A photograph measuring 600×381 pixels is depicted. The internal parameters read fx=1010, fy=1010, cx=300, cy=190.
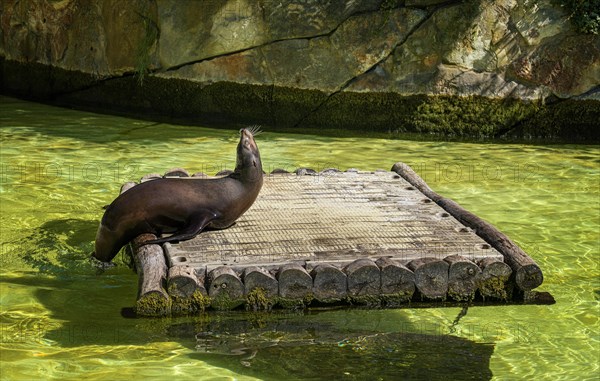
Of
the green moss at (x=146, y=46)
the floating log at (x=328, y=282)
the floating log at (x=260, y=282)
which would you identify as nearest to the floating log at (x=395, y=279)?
the floating log at (x=328, y=282)

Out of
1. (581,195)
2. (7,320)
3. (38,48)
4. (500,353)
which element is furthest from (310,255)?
(38,48)

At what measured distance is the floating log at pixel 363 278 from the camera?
5719 mm

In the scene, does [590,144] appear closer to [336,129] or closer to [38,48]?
[336,129]

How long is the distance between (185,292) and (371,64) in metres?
6.69

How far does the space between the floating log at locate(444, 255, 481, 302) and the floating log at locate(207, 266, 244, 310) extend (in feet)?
3.99

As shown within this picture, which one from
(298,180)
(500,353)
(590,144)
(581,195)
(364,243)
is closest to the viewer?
(500,353)

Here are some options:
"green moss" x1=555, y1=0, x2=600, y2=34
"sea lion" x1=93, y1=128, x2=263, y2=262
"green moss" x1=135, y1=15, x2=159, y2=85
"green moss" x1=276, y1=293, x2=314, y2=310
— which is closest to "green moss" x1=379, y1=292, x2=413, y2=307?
"green moss" x1=276, y1=293, x2=314, y2=310

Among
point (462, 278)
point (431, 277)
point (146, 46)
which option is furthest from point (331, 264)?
point (146, 46)

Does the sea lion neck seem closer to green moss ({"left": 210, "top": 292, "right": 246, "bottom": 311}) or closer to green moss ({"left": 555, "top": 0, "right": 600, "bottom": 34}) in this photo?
green moss ({"left": 210, "top": 292, "right": 246, "bottom": 311})

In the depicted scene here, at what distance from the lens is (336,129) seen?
12.0m

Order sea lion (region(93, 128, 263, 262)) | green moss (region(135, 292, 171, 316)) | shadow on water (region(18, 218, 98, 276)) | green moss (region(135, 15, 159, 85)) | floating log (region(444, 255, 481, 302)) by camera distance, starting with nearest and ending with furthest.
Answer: green moss (region(135, 292, 171, 316)) < floating log (region(444, 255, 481, 302)) < sea lion (region(93, 128, 263, 262)) < shadow on water (region(18, 218, 98, 276)) < green moss (region(135, 15, 159, 85))

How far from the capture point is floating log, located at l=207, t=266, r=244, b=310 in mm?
5574

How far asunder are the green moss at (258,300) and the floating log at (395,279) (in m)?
0.65

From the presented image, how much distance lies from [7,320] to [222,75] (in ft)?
21.6
